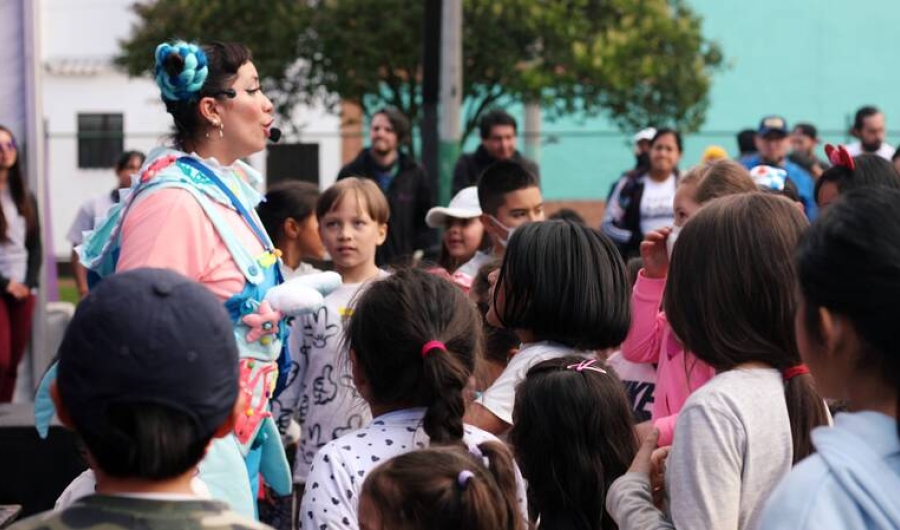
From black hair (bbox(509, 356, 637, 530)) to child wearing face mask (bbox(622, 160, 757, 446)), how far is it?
27 centimetres

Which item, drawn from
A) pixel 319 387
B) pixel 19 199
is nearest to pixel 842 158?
pixel 319 387

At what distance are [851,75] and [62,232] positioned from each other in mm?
14764

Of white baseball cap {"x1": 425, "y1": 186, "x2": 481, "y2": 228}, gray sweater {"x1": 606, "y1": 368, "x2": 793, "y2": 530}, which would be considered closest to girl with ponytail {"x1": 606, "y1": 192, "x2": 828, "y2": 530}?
gray sweater {"x1": 606, "y1": 368, "x2": 793, "y2": 530}

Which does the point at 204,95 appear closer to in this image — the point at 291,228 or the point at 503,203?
the point at 291,228

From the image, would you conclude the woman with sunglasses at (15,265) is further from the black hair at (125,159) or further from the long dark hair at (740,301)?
the long dark hair at (740,301)

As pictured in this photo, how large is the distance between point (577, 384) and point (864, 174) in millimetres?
2155

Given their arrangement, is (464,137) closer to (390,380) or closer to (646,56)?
(646,56)

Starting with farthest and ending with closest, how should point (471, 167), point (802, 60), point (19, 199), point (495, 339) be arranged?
point (802, 60) < point (471, 167) < point (19, 199) < point (495, 339)

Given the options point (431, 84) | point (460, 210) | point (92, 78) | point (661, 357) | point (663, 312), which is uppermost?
point (92, 78)

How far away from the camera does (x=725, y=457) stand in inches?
111

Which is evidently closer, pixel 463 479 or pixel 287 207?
pixel 463 479

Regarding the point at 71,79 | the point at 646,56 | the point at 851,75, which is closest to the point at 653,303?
the point at 646,56

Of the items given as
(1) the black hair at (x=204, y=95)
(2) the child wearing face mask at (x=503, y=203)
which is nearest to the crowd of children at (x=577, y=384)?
(1) the black hair at (x=204, y=95)

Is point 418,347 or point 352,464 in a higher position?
point 418,347
